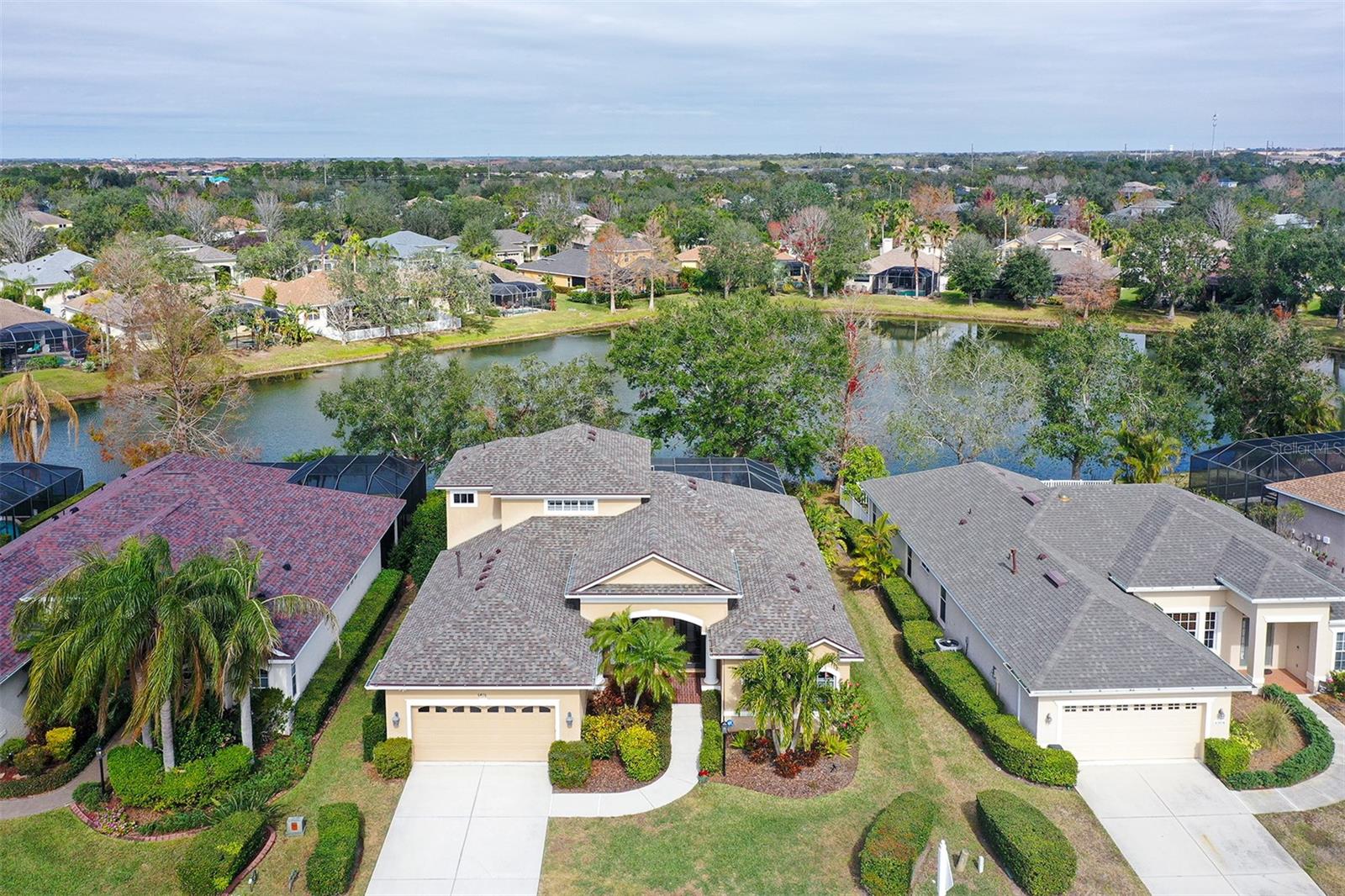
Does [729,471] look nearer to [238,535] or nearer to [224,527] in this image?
[238,535]

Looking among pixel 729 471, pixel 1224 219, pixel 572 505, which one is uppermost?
pixel 1224 219

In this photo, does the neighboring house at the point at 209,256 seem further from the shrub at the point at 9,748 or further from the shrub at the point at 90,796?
the shrub at the point at 90,796

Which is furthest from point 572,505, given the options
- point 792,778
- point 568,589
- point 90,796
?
point 90,796

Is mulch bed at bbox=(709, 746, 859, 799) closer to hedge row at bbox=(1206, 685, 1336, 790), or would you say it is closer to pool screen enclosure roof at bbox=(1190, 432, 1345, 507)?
hedge row at bbox=(1206, 685, 1336, 790)

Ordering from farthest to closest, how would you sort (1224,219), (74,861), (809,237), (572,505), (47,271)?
(1224,219)
(809,237)
(47,271)
(572,505)
(74,861)

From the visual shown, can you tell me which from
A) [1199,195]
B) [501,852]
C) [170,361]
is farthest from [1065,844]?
[1199,195]

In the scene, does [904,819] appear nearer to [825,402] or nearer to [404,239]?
[825,402]

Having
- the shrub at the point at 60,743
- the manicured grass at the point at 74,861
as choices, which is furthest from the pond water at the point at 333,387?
the manicured grass at the point at 74,861
